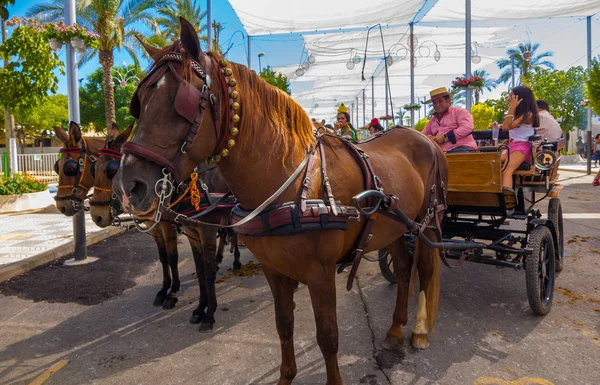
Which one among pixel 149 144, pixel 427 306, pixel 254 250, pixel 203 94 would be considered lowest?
pixel 427 306

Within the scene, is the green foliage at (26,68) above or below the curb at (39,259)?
above

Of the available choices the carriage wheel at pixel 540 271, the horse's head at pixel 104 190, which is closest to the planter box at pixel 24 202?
the horse's head at pixel 104 190

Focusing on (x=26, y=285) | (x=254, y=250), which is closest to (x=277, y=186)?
(x=254, y=250)

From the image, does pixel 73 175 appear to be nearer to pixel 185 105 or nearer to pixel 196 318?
pixel 196 318

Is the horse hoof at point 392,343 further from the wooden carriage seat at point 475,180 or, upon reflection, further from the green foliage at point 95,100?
the green foliage at point 95,100

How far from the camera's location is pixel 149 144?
5.09 ft

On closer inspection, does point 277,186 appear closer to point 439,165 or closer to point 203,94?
point 203,94

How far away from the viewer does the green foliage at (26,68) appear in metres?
7.23

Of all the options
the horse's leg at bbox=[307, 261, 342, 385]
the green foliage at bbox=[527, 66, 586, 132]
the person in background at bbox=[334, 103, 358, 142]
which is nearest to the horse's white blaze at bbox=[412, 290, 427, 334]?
the horse's leg at bbox=[307, 261, 342, 385]

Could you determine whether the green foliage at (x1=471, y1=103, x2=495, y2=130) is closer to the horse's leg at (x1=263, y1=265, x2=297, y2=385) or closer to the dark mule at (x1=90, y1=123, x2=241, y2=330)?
the dark mule at (x1=90, y1=123, x2=241, y2=330)

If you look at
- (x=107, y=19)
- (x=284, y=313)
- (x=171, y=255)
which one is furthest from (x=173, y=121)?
(x=107, y=19)

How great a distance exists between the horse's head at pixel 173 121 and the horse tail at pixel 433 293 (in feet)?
7.67

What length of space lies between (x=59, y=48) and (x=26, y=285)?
11.9 ft

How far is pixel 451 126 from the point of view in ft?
13.5
